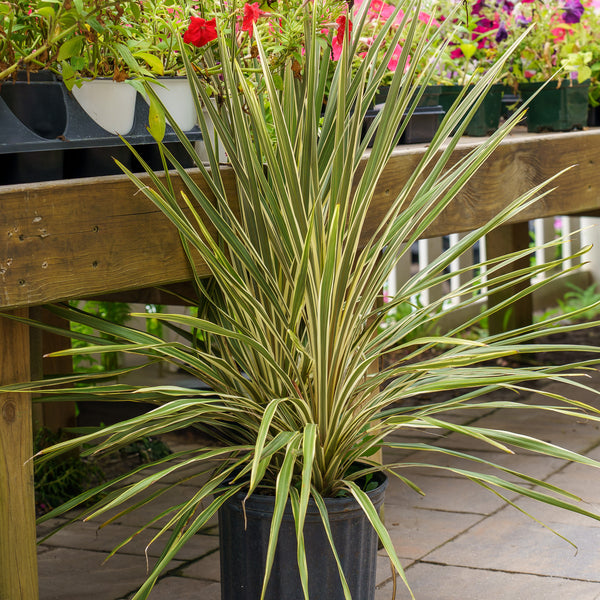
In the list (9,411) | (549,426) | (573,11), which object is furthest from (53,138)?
(549,426)

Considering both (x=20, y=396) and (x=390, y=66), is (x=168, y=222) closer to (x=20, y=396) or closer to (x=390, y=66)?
(x=20, y=396)

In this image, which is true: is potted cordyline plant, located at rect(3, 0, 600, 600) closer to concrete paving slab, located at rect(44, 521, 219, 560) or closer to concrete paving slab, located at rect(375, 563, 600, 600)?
concrete paving slab, located at rect(375, 563, 600, 600)

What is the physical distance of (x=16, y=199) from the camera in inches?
50.1

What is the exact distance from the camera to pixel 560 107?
2498 millimetres

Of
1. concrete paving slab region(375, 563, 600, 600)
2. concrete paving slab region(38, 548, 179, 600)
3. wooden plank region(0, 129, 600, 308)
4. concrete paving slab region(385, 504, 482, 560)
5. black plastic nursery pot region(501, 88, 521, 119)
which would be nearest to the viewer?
wooden plank region(0, 129, 600, 308)

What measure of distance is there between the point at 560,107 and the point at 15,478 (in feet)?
5.82

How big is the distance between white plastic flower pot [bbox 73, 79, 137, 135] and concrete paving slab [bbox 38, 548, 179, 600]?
3.14 feet

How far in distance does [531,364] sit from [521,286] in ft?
1.06

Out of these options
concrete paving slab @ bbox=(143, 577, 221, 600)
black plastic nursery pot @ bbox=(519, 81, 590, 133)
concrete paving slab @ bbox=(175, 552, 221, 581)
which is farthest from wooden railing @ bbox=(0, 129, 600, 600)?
black plastic nursery pot @ bbox=(519, 81, 590, 133)

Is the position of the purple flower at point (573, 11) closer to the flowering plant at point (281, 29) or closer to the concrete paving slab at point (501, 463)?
the flowering plant at point (281, 29)

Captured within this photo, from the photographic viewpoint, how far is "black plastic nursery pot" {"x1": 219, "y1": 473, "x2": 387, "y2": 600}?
1.47m

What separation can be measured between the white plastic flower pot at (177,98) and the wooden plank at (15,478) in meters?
0.44

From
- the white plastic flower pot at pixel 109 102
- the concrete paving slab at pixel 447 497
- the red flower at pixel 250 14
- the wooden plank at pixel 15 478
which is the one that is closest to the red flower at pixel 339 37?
the red flower at pixel 250 14

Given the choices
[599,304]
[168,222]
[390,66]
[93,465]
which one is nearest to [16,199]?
[168,222]
